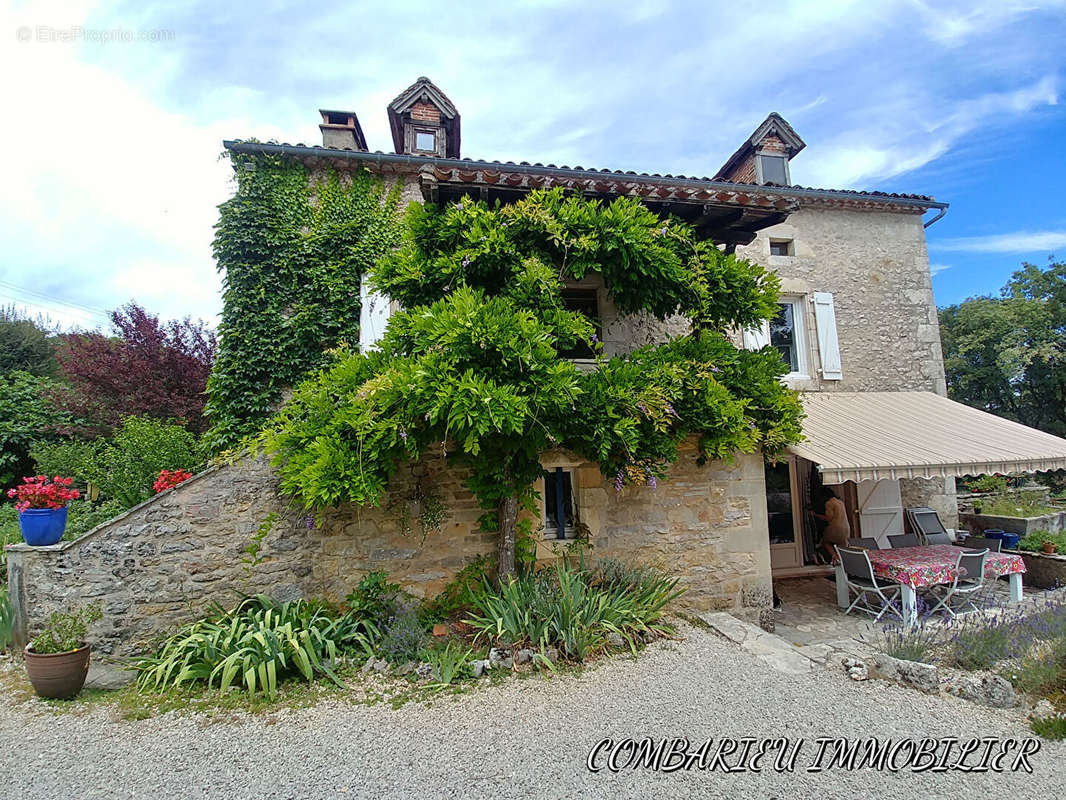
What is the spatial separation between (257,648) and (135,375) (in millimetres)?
9033

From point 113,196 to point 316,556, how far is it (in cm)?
952

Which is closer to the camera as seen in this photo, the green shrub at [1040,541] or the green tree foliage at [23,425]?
the green shrub at [1040,541]

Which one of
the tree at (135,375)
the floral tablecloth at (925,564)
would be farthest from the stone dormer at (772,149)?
the tree at (135,375)

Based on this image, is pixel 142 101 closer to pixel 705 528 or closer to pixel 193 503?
pixel 193 503

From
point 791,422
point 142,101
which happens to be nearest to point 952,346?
point 791,422

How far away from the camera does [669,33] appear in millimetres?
7602

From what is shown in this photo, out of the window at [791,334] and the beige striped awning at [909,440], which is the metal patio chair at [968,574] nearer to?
the beige striped awning at [909,440]

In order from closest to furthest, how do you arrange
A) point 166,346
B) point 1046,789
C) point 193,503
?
point 1046,789 → point 193,503 → point 166,346

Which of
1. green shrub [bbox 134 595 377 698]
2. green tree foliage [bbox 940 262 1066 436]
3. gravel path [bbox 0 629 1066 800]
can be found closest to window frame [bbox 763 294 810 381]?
gravel path [bbox 0 629 1066 800]

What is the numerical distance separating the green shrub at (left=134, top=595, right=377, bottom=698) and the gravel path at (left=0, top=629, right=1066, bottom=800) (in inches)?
24.5

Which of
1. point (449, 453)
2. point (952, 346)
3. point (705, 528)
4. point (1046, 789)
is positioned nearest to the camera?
point (1046, 789)

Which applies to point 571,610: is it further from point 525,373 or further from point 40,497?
point 40,497

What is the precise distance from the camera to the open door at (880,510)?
38.5ft

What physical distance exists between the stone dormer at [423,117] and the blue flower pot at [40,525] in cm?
859
